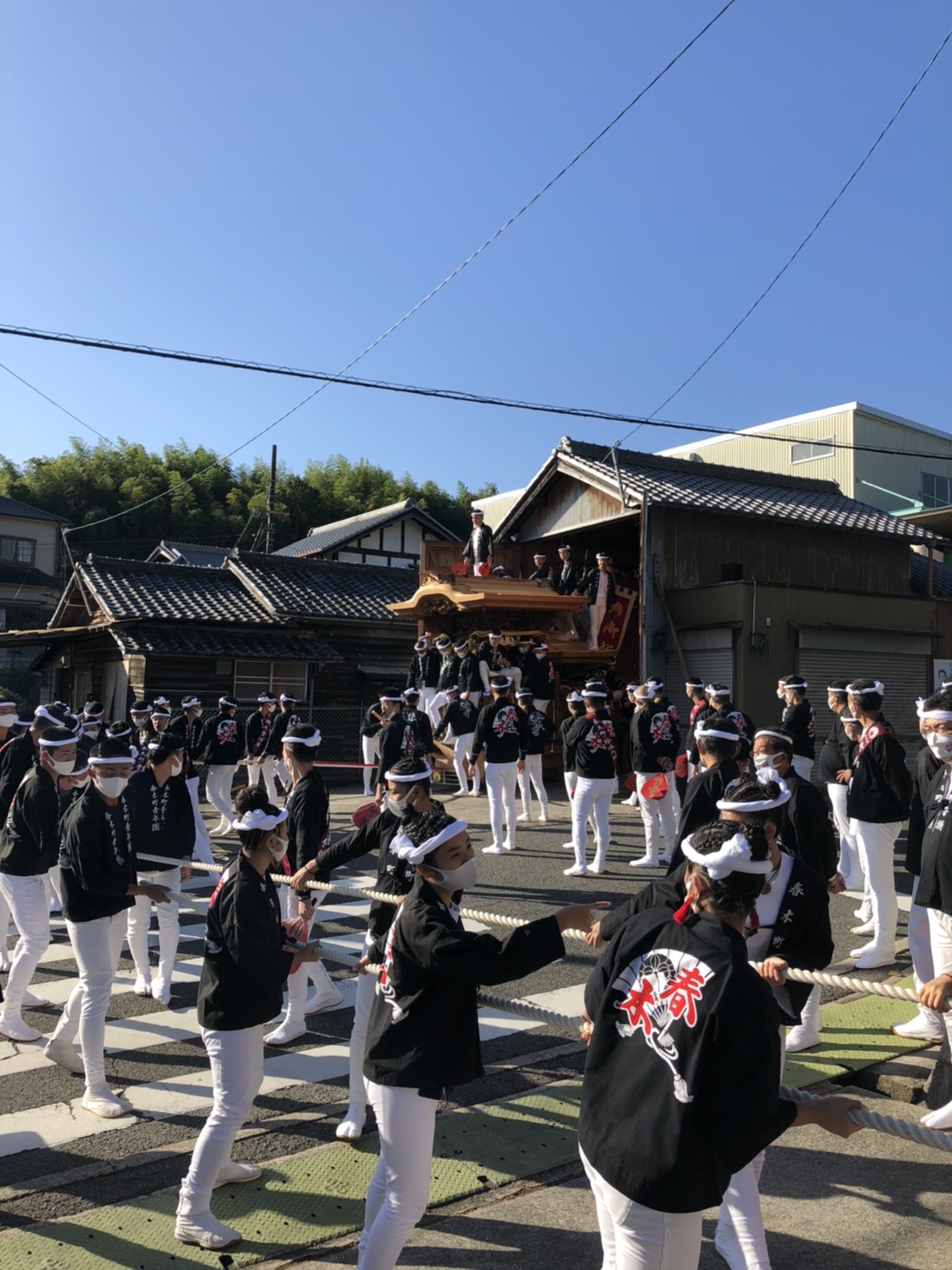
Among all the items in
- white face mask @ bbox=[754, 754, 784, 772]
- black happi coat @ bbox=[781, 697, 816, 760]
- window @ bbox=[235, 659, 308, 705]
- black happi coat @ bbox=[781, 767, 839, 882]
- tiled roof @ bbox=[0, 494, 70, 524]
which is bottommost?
black happi coat @ bbox=[781, 767, 839, 882]

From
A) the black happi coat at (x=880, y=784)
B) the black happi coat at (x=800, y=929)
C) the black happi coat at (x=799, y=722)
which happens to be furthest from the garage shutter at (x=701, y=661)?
the black happi coat at (x=800, y=929)

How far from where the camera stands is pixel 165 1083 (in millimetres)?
5582

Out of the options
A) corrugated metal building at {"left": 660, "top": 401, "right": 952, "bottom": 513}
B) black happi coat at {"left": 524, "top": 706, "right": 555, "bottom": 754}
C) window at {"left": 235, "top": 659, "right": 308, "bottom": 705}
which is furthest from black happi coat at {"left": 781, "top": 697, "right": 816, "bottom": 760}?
corrugated metal building at {"left": 660, "top": 401, "right": 952, "bottom": 513}

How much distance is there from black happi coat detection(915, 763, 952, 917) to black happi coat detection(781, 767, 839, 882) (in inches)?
20.0

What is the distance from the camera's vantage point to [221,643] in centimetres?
2206

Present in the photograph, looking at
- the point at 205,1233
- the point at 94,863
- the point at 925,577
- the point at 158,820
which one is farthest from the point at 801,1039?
the point at 925,577

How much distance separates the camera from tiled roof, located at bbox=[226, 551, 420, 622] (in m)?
23.6

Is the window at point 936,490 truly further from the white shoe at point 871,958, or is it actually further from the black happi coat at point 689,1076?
the black happi coat at point 689,1076

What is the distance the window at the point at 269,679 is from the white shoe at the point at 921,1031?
17705mm

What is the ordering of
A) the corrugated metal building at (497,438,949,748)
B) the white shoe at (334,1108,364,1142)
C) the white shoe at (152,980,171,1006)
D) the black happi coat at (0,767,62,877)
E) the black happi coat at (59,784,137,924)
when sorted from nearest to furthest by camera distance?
the white shoe at (334,1108,364,1142) → the black happi coat at (59,784,137,924) → the black happi coat at (0,767,62,877) → the white shoe at (152,980,171,1006) → the corrugated metal building at (497,438,949,748)

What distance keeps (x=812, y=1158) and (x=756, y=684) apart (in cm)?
1191

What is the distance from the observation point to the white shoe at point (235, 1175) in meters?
4.35

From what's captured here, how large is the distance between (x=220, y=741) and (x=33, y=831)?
760cm

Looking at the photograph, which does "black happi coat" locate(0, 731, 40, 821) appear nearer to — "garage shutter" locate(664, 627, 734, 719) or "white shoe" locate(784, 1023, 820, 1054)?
"white shoe" locate(784, 1023, 820, 1054)
